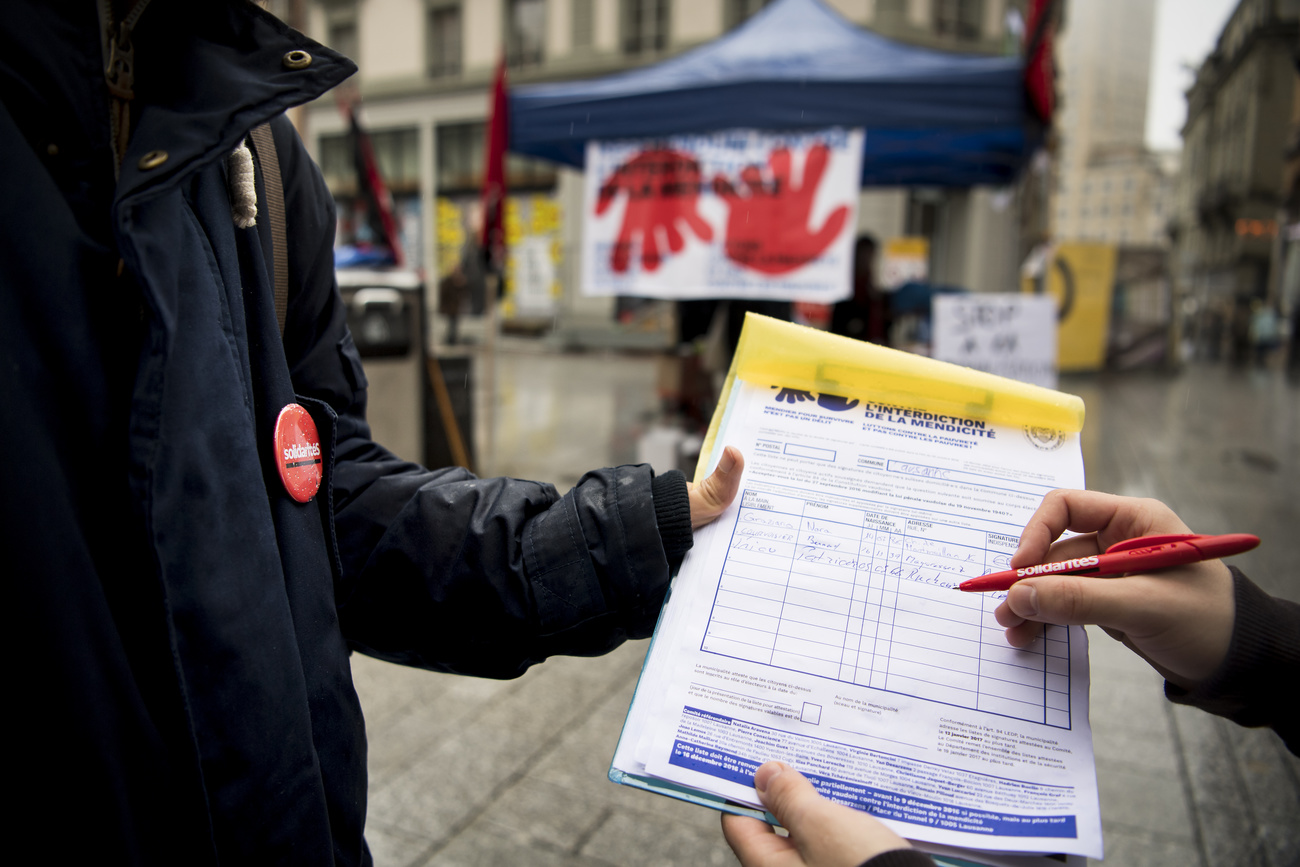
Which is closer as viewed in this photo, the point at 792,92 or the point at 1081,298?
the point at 792,92

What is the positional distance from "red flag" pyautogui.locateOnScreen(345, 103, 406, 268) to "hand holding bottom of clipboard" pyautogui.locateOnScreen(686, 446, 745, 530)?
4588mm

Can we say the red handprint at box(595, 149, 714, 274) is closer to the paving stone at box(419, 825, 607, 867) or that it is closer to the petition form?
the paving stone at box(419, 825, 607, 867)

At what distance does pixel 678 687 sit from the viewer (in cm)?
84

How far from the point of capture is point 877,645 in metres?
0.85

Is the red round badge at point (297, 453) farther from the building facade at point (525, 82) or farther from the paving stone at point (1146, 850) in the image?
the building facade at point (525, 82)

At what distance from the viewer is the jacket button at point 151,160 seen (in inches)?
27.8

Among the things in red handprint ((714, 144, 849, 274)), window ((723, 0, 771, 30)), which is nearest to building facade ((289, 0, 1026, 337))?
window ((723, 0, 771, 30))

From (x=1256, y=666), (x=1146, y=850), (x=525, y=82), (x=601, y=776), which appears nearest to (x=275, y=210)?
(x=1256, y=666)

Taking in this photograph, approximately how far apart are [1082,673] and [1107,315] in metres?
16.8

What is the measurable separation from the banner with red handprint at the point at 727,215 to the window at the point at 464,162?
1528 cm

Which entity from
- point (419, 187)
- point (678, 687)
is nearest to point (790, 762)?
point (678, 687)

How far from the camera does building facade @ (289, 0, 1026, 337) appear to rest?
1706cm

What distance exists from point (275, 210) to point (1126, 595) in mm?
1048

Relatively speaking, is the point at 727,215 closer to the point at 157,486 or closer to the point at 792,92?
the point at 792,92
